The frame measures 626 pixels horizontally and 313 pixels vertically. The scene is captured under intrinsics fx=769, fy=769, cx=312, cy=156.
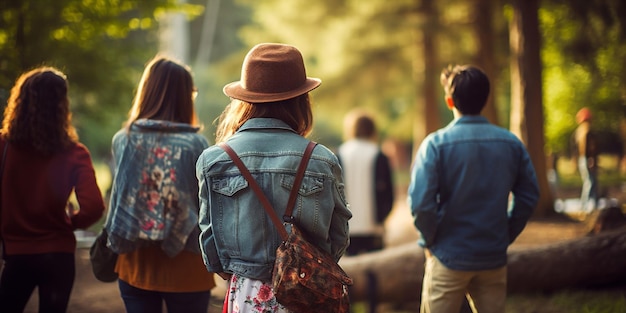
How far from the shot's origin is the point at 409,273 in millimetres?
7680

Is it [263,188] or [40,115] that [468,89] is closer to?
[263,188]

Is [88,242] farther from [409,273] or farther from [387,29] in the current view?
[387,29]

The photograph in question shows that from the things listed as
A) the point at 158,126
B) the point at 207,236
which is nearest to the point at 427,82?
the point at 158,126

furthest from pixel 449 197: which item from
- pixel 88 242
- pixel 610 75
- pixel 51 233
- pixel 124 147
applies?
pixel 610 75

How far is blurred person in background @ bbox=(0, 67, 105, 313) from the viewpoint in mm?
4293

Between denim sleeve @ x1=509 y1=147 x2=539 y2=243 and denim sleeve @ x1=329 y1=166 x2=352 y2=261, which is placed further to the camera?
denim sleeve @ x1=509 y1=147 x2=539 y2=243

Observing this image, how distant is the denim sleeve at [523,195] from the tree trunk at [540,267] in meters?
2.92

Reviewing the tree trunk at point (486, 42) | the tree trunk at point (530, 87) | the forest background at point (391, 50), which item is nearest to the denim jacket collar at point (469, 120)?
the forest background at point (391, 50)

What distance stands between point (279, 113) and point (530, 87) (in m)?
13.2

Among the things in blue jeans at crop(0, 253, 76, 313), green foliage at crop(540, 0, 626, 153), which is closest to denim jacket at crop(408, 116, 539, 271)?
blue jeans at crop(0, 253, 76, 313)

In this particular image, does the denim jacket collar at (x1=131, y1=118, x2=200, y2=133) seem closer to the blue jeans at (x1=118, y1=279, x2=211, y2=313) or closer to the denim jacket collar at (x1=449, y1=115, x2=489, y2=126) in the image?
the blue jeans at (x1=118, y1=279, x2=211, y2=313)

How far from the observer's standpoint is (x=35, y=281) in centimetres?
434

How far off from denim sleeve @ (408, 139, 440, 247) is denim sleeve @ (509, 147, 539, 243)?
1.73 ft

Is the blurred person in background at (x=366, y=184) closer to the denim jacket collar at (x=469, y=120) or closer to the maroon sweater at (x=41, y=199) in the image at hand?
the denim jacket collar at (x=469, y=120)
